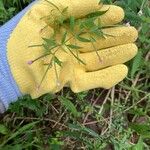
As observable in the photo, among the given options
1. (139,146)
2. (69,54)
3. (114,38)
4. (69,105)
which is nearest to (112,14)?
(114,38)

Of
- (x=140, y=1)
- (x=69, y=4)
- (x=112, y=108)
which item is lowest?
(x=112, y=108)

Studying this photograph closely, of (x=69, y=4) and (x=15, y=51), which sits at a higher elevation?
(x=69, y=4)

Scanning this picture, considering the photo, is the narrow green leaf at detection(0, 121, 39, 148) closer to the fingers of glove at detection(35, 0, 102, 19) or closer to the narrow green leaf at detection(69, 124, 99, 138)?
the narrow green leaf at detection(69, 124, 99, 138)

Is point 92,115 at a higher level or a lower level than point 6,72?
lower

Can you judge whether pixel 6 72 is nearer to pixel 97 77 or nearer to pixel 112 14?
pixel 97 77

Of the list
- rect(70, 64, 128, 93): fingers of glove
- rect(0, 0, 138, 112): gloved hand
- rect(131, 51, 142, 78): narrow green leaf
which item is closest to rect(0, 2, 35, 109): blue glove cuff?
rect(0, 0, 138, 112): gloved hand

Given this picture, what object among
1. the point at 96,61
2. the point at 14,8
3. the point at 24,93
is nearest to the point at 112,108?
the point at 96,61

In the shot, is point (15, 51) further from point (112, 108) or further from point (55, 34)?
point (112, 108)
